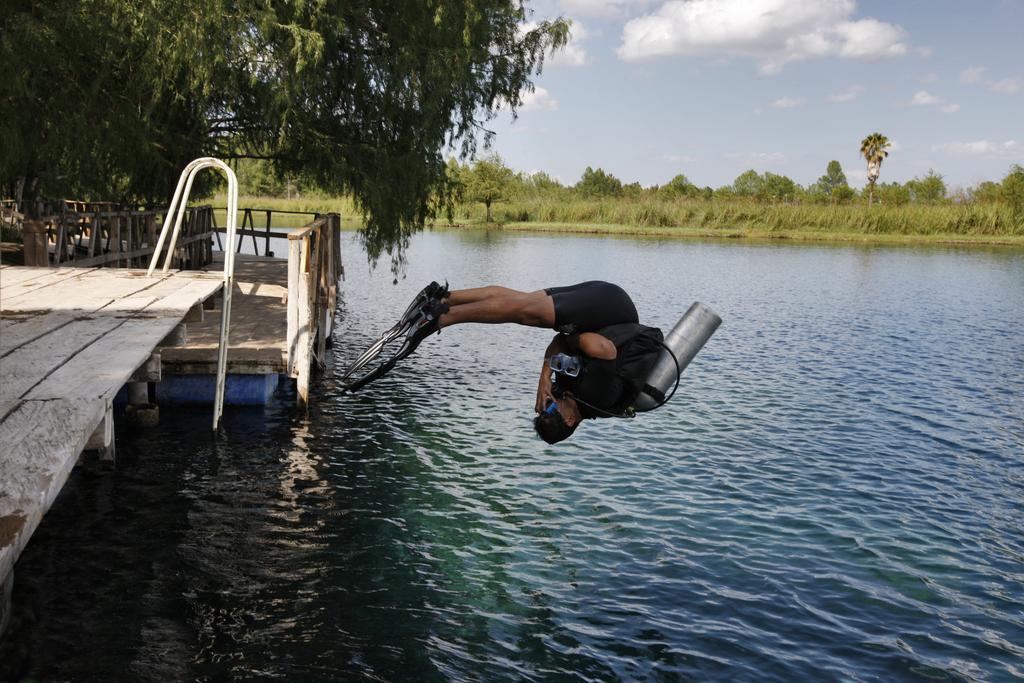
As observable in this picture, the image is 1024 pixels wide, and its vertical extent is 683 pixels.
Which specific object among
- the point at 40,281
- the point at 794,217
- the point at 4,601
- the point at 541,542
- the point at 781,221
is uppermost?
the point at 794,217

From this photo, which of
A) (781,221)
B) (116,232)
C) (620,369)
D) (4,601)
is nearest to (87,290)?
(4,601)

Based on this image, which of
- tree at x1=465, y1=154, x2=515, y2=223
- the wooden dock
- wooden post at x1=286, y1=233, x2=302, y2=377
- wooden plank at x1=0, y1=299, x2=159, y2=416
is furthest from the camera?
tree at x1=465, y1=154, x2=515, y2=223

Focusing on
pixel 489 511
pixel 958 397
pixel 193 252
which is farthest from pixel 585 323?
pixel 193 252

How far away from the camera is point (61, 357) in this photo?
6078 mm

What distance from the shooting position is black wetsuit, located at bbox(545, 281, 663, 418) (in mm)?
5062

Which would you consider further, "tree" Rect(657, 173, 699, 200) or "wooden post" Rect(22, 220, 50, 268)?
"tree" Rect(657, 173, 699, 200)

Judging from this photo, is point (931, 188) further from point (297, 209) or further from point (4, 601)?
point (4, 601)

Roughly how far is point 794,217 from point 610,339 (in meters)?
71.4

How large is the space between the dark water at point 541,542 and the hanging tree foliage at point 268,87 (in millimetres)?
4897

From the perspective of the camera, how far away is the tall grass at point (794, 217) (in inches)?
2714

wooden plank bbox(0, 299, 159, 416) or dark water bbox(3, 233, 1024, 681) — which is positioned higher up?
wooden plank bbox(0, 299, 159, 416)

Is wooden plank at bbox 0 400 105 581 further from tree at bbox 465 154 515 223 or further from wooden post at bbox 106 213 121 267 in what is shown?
tree at bbox 465 154 515 223

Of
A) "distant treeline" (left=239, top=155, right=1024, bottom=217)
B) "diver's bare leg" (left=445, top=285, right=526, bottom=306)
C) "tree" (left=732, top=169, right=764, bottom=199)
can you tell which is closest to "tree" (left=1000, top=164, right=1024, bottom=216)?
"distant treeline" (left=239, top=155, right=1024, bottom=217)

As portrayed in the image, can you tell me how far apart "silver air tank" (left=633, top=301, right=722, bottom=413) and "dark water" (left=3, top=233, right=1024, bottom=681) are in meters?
2.42
